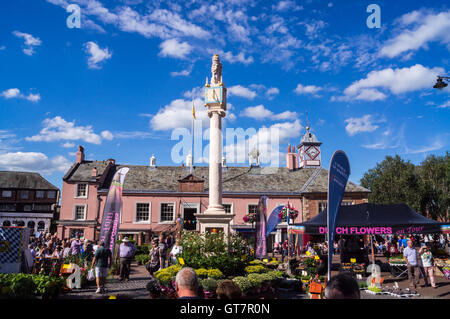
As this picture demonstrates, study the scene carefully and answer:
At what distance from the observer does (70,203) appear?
108ft

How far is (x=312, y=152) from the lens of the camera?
211 ft

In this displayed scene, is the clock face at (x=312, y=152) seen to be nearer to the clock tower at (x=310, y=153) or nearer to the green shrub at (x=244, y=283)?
the clock tower at (x=310, y=153)

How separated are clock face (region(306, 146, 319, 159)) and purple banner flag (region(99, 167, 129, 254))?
55.7 m

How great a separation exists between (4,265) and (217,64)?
12103 millimetres

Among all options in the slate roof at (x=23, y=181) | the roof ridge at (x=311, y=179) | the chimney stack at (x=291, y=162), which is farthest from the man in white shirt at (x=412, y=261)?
the slate roof at (x=23, y=181)

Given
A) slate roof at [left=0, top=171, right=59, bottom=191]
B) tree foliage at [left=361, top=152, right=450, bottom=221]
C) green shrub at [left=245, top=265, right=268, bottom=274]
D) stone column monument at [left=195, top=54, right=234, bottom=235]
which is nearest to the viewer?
green shrub at [left=245, top=265, right=268, bottom=274]

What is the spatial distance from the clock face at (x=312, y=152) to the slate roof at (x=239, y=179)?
26900 mm

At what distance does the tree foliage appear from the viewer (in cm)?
3988

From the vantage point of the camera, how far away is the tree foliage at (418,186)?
39875 mm

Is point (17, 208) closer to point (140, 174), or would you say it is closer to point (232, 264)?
A: point (140, 174)

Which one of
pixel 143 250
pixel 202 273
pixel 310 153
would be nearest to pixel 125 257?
pixel 202 273

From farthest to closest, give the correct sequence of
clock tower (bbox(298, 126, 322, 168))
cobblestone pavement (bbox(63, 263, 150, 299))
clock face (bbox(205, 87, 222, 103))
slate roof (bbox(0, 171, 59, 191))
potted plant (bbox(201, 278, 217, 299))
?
clock tower (bbox(298, 126, 322, 168)) < slate roof (bbox(0, 171, 59, 191)) < clock face (bbox(205, 87, 222, 103)) < cobblestone pavement (bbox(63, 263, 150, 299)) < potted plant (bbox(201, 278, 217, 299))

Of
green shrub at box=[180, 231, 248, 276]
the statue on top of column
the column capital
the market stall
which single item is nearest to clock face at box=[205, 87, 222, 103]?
the column capital

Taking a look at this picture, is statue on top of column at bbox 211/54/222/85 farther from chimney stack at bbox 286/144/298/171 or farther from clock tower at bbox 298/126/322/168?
clock tower at bbox 298/126/322/168
